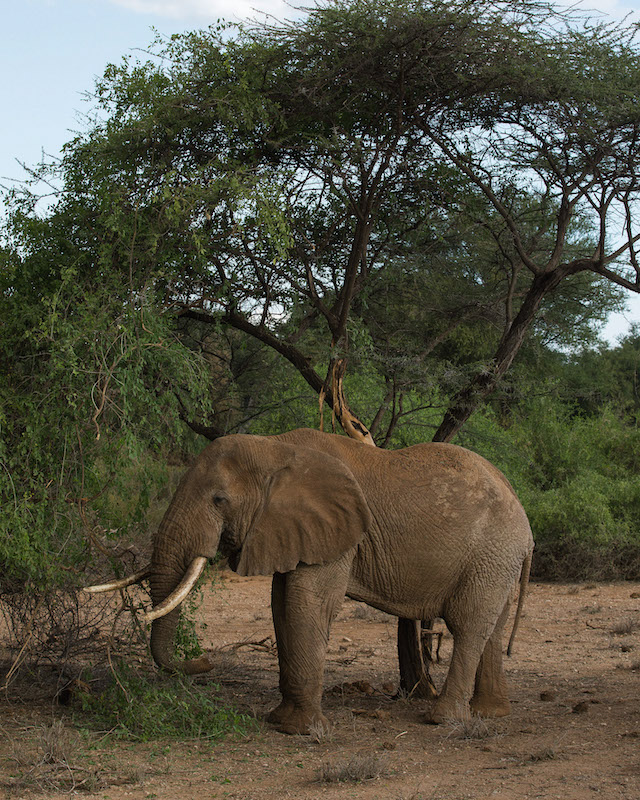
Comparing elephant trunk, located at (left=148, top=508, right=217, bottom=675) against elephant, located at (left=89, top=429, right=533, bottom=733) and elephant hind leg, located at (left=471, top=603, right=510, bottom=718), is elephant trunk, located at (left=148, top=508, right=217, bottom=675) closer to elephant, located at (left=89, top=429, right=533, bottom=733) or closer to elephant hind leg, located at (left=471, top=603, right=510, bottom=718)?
elephant, located at (left=89, top=429, right=533, bottom=733)

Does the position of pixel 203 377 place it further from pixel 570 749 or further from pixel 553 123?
pixel 553 123

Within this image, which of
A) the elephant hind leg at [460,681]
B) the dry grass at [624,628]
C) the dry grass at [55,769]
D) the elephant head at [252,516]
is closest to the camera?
the dry grass at [55,769]

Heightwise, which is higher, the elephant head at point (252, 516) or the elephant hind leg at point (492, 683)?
the elephant head at point (252, 516)

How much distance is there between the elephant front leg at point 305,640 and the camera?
7156mm

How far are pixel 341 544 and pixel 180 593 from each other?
127cm

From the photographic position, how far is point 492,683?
796 cm

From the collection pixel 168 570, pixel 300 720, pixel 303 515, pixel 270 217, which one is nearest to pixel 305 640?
pixel 300 720

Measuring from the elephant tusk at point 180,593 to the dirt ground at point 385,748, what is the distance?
3.01 feet

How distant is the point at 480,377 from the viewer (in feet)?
32.6

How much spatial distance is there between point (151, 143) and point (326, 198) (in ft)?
7.03

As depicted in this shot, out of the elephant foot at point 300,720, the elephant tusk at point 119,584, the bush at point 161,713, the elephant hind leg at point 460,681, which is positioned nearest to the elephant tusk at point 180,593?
the elephant tusk at point 119,584

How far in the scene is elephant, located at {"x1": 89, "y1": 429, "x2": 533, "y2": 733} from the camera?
23.5 feet

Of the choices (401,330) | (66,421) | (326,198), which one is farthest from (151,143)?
(401,330)

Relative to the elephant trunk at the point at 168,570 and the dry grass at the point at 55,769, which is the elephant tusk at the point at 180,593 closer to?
the elephant trunk at the point at 168,570
